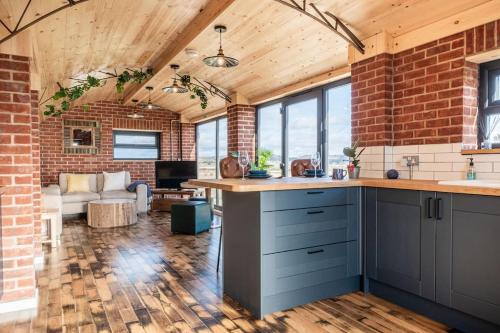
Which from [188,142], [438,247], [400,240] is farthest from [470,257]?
[188,142]

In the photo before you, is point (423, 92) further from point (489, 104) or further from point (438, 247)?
point (438, 247)

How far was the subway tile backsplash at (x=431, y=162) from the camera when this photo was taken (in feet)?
8.57

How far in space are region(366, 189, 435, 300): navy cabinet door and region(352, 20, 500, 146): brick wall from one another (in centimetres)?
74

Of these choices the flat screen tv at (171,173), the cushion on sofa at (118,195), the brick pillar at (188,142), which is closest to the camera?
the cushion on sofa at (118,195)

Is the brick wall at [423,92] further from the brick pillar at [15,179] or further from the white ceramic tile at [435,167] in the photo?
the brick pillar at [15,179]

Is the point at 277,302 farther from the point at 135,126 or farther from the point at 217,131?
the point at 135,126

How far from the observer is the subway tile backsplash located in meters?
2.61

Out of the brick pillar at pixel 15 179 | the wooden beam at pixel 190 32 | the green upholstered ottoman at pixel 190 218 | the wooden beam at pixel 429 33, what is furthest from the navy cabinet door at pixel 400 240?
the green upholstered ottoman at pixel 190 218

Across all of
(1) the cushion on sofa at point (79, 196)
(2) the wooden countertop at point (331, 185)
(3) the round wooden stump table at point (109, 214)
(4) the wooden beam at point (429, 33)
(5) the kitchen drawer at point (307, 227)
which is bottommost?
(3) the round wooden stump table at point (109, 214)

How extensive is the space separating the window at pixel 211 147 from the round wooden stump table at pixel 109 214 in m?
2.32

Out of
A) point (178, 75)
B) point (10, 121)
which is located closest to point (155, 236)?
point (178, 75)

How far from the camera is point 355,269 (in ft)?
9.34

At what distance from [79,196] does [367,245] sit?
5.64 metres

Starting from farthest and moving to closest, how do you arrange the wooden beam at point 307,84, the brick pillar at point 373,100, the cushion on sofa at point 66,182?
the cushion on sofa at point 66,182 < the wooden beam at point 307,84 < the brick pillar at point 373,100
